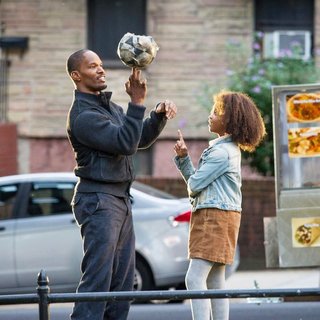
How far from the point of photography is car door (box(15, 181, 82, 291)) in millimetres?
12875

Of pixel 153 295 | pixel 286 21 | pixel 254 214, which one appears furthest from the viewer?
pixel 286 21

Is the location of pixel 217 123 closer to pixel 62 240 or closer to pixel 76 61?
pixel 76 61

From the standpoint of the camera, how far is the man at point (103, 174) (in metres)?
7.52

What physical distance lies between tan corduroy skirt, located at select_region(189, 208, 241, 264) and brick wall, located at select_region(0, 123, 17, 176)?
37.8ft

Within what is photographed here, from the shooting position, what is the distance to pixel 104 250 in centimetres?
757

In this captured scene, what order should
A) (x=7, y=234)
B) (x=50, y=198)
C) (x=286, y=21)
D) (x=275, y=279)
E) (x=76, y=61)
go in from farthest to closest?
(x=286, y=21)
(x=275, y=279)
(x=50, y=198)
(x=7, y=234)
(x=76, y=61)

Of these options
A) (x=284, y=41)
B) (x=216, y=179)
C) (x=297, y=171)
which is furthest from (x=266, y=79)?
(x=216, y=179)

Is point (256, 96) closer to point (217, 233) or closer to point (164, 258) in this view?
point (164, 258)

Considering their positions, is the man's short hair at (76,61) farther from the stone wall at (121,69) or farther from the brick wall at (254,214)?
the stone wall at (121,69)

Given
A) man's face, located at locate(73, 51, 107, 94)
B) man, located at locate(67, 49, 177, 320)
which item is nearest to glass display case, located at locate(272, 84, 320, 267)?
man, located at locate(67, 49, 177, 320)

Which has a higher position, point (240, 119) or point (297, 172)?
point (240, 119)

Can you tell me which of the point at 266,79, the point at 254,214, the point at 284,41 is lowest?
the point at 254,214

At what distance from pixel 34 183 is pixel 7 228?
0.54 metres

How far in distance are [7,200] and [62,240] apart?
0.79m
